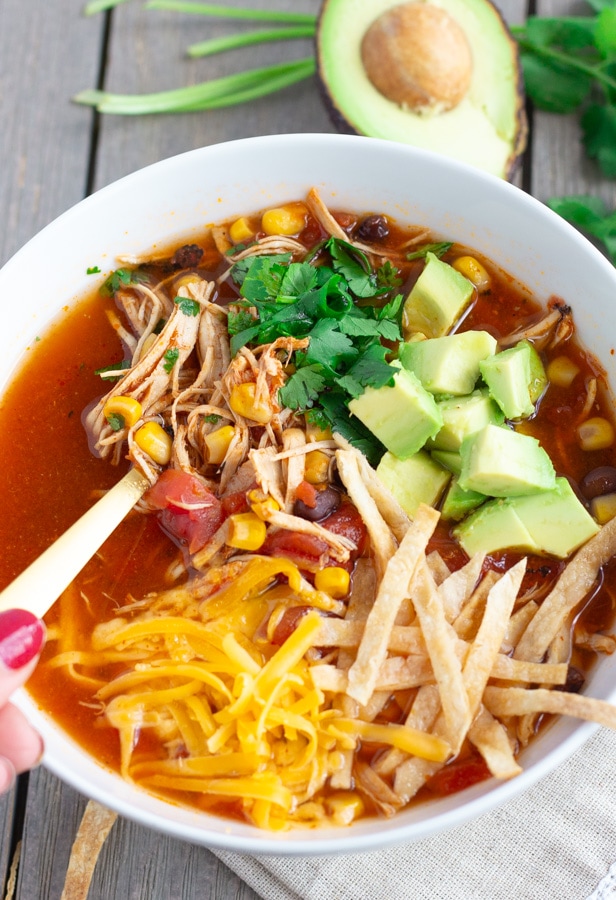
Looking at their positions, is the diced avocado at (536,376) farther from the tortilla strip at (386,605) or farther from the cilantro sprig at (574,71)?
the cilantro sprig at (574,71)

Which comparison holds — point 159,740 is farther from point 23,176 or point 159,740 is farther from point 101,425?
point 23,176

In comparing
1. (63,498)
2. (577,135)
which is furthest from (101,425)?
(577,135)

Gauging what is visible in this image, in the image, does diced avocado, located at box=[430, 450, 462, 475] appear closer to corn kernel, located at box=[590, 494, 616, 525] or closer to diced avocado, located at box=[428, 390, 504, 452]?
diced avocado, located at box=[428, 390, 504, 452]

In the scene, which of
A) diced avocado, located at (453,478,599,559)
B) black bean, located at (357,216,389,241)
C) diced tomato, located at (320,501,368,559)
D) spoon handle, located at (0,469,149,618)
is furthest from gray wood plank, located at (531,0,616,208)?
spoon handle, located at (0,469,149,618)

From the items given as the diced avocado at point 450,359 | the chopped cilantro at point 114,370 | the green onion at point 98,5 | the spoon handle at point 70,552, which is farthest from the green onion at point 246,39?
the spoon handle at point 70,552

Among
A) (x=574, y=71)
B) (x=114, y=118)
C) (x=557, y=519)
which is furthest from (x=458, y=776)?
(x=114, y=118)

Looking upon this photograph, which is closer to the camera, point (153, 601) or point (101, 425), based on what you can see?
point (153, 601)

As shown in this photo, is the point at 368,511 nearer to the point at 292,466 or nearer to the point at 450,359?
the point at 292,466
